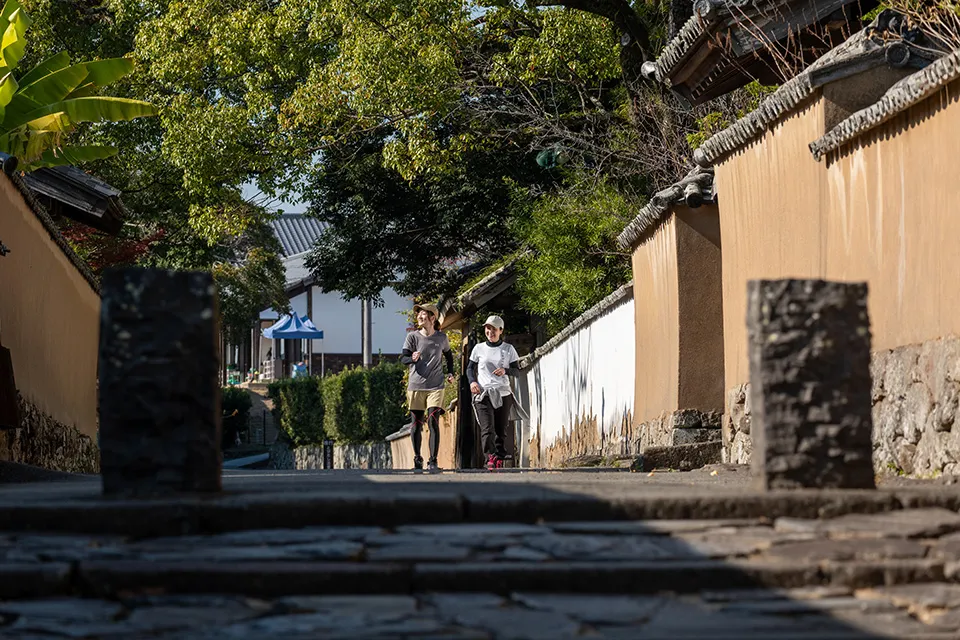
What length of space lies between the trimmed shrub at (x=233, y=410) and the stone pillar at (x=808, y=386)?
40309 mm

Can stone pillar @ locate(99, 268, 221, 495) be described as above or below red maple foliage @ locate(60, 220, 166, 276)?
below

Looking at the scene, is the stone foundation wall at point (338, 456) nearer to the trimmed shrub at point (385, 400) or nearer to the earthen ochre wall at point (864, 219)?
the trimmed shrub at point (385, 400)

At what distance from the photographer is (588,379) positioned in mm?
18516

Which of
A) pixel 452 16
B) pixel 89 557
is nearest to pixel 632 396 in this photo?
pixel 452 16

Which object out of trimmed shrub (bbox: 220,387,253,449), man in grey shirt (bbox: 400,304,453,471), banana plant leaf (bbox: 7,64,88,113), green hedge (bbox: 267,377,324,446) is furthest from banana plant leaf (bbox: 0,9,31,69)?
trimmed shrub (bbox: 220,387,253,449)

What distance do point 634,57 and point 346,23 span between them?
15.3 ft

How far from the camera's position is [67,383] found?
1599 centimetres

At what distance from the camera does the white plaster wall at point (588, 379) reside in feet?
54.3

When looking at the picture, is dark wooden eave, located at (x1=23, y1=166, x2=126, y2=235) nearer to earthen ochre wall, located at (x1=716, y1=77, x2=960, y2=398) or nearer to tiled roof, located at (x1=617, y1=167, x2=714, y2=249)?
tiled roof, located at (x1=617, y1=167, x2=714, y2=249)

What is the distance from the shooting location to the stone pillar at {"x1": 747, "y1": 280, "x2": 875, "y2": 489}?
5828 mm

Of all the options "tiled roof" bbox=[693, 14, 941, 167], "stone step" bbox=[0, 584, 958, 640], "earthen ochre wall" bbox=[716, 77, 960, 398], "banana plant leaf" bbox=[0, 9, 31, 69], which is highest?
"banana plant leaf" bbox=[0, 9, 31, 69]

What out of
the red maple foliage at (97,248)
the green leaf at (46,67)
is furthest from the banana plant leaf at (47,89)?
the red maple foliage at (97,248)

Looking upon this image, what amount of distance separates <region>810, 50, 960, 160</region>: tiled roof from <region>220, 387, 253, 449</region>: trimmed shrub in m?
37.2

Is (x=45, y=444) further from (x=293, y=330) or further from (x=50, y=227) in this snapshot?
(x=293, y=330)
